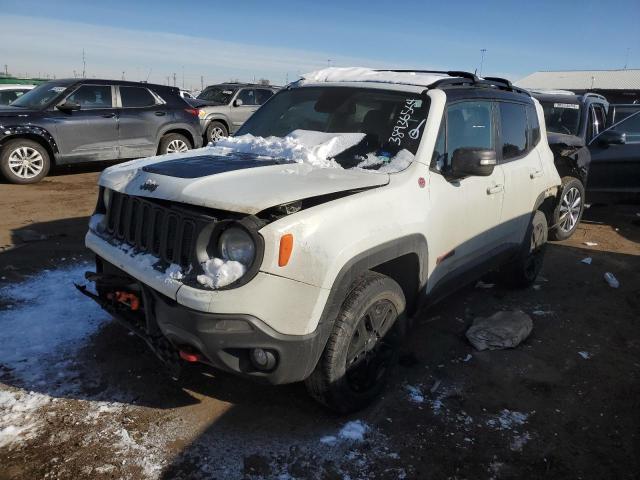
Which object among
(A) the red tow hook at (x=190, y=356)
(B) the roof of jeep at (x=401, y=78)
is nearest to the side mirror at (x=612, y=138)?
(B) the roof of jeep at (x=401, y=78)

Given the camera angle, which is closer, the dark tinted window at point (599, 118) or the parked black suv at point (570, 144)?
the parked black suv at point (570, 144)

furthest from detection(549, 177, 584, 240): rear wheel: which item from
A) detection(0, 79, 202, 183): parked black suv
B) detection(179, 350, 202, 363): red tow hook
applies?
detection(0, 79, 202, 183): parked black suv

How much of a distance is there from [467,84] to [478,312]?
2006mm

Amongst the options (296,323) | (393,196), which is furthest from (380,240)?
(296,323)

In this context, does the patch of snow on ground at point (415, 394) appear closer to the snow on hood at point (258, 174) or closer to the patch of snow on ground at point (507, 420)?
the patch of snow on ground at point (507, 420)

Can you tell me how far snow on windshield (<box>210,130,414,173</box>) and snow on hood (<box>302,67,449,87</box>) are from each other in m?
0.62

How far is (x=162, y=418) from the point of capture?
291cm

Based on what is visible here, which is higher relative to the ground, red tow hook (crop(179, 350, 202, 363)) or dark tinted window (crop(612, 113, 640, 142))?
dark tinted window (crop(612, 113, 640, 142))

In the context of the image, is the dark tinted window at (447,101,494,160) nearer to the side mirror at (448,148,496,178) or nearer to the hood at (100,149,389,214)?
the side mirror at (448,148,496,178)

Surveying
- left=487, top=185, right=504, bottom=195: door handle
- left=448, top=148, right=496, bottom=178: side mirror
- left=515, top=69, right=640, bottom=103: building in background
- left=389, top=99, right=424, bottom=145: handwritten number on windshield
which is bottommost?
left=487, top=185, right=504, bottom=195: door handle

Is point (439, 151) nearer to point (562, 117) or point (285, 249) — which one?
point (285, 249)

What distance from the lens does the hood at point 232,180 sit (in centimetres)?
242

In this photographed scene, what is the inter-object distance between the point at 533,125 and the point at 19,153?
7.93 metres

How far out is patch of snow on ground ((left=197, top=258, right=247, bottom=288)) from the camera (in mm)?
2326
